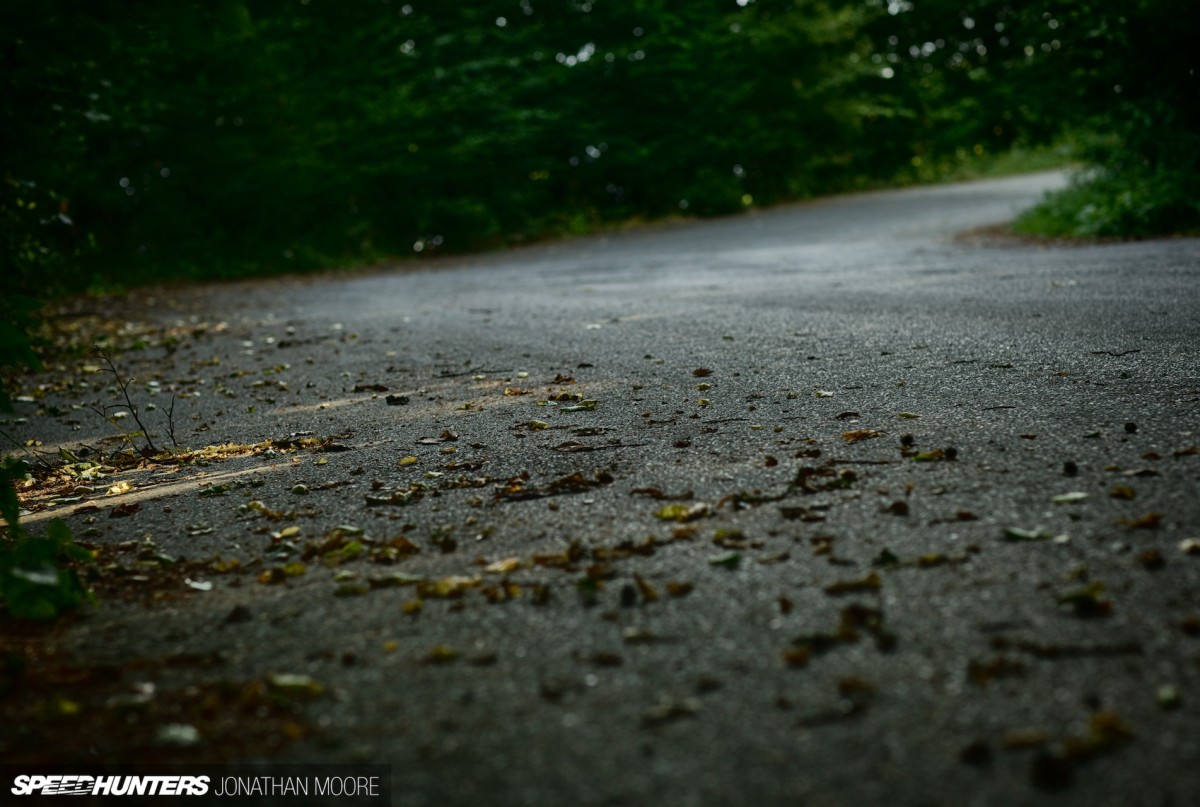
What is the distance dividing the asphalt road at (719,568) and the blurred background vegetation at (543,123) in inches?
165

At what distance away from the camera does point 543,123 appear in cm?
2241

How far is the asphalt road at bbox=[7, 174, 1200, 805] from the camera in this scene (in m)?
2.09

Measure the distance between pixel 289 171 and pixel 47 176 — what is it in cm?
1036

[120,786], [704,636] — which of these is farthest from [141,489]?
[704,636]

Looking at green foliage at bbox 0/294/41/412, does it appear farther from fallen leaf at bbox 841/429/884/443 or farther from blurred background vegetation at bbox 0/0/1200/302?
blurred background vegetation at bbox 0/0/1200/302

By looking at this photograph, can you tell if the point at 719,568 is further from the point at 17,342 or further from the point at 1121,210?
the point at 1121,210

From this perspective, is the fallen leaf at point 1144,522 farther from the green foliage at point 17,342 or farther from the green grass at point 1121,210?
the green grass at point 1121,210

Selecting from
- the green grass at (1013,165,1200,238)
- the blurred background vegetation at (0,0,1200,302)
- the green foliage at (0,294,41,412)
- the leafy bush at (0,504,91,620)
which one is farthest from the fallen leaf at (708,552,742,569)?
the green grass at (1013,165,1200,238)

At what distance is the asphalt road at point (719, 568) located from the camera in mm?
2090

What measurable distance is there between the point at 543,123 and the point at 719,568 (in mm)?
20543

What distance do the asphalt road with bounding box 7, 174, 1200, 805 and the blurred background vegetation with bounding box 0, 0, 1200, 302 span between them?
4198 millimetres

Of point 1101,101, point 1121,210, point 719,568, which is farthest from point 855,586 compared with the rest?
point 1101,101

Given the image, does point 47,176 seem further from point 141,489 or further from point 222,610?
point 222,610

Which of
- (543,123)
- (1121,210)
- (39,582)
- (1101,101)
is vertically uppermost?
(543,123)
